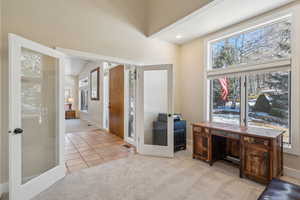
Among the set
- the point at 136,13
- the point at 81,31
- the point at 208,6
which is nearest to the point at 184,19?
the point at 208,6

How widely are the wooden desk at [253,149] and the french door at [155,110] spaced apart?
79cm


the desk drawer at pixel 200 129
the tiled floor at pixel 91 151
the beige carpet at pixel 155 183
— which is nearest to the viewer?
the beige carpet at pixel 155 183

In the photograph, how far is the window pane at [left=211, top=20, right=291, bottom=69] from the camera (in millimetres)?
2574

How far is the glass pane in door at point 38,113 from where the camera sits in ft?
6.82

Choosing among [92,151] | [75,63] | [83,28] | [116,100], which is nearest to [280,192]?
[92,151]

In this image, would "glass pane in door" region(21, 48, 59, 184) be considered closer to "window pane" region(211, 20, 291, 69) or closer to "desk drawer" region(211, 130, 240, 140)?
"desk drawer" region(211, 130, 240, 140)

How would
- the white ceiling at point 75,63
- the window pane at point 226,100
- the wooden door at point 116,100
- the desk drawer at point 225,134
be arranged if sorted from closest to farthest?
the desk drawer at point 225,134, the window pane at point 226,100, the wooden door at point 116,100, the white ceiling at point 75,63

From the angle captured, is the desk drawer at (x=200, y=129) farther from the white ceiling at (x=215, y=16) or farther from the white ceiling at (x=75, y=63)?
the white ceiling at (x=75, y=63)

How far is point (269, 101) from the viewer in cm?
273

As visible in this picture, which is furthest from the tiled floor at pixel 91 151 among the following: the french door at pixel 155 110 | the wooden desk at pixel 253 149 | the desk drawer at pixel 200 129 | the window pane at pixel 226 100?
Result: the window pane at pixel 226 100

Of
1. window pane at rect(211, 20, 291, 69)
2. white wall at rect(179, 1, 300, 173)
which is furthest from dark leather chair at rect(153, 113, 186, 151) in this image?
window pane at rect(211, 20, 291, 69)

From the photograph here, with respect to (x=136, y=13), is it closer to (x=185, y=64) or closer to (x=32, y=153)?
(x=185, y=64)

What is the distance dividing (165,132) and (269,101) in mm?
2148

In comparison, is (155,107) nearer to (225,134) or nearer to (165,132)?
(165,132)
